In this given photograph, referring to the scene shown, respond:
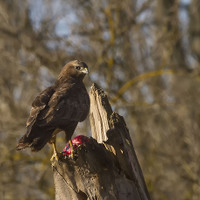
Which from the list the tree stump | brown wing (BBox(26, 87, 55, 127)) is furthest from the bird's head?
the tree stump

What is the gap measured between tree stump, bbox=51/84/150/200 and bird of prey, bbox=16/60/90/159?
31cm

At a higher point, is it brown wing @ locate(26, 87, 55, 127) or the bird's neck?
the bird's neck

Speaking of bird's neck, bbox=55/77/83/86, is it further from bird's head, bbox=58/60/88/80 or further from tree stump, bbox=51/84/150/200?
tree stump, bbox=51/84/150/200

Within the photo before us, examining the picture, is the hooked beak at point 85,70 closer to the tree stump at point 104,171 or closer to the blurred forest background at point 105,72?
the tree stump at point 104,171

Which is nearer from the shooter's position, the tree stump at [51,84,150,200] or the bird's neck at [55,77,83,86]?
the tree stump at [51,84,150,200]

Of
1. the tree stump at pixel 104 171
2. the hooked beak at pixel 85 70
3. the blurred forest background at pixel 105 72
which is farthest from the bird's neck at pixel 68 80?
the blurred forest background at pixel 105 72

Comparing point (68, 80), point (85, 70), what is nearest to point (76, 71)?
point (85, 70)

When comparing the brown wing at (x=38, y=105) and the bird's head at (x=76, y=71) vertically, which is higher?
the bird's head at (x=76, y=71)

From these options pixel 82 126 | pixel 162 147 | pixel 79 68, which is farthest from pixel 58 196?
pixel 162 147

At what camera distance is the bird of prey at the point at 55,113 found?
477cm

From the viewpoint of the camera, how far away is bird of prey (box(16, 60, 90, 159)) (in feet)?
15.6

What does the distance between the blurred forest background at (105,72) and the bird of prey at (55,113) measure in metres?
4.32

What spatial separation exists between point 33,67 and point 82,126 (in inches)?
74.8

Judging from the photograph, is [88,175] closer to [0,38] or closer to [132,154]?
[132,154]
